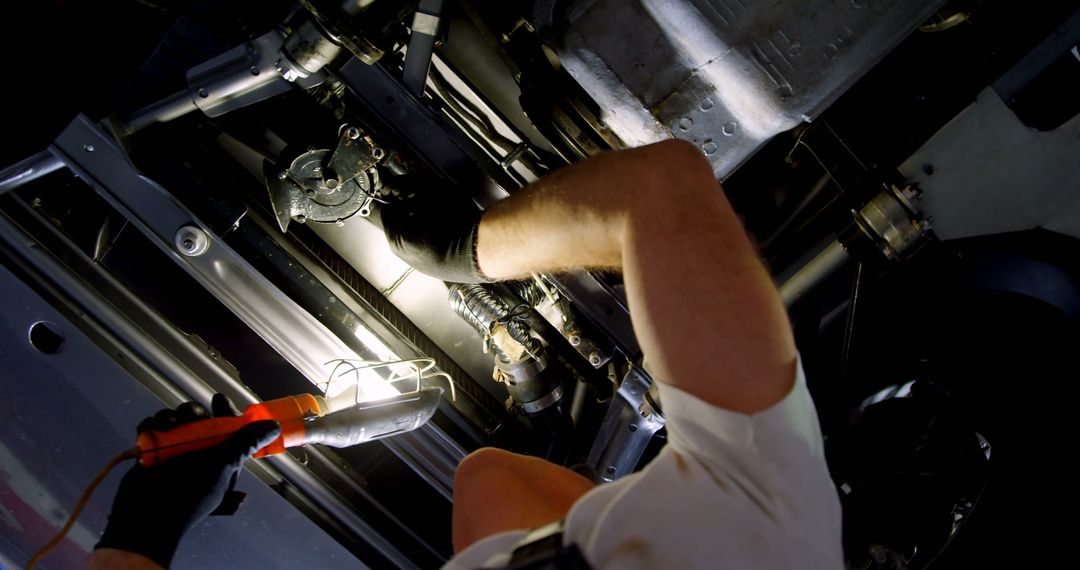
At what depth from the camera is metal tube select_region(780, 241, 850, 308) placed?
1834mm

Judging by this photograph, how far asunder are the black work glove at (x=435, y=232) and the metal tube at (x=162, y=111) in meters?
0.51

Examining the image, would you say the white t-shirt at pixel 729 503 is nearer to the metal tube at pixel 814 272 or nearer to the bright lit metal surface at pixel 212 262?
the bright lit metal surface at pixel 212 262

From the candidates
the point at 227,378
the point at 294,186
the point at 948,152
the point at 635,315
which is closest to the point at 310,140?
the point at 294,186

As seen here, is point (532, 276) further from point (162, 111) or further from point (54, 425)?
point (54, 425)

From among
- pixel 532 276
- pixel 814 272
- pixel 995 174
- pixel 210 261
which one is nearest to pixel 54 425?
pixel 210 261

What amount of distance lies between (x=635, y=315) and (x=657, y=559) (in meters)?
0.33

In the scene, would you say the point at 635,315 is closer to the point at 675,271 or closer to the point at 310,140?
the point at 675,271

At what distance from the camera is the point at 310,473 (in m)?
1.64

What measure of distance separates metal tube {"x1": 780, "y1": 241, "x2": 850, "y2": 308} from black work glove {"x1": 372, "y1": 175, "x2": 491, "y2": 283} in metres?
0.94

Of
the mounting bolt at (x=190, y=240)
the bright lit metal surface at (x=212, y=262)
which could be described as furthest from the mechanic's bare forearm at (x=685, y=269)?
the mounting bolt at (x=190, y=240)

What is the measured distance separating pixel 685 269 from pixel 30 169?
151 centimetres

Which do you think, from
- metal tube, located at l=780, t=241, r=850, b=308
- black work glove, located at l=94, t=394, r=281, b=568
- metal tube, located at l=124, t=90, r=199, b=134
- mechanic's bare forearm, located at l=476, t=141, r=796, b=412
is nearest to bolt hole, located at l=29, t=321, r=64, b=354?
black work glove, located at l=94, t=394, r=281, b=568

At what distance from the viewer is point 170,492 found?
1.15 m

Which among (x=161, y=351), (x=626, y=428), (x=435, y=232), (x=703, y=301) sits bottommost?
(x=626, y=428)
